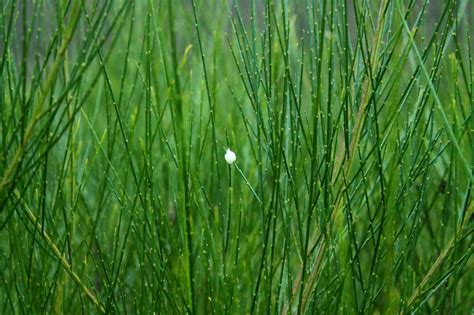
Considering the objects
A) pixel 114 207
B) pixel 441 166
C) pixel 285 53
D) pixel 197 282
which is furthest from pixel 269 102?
pixel 441 166

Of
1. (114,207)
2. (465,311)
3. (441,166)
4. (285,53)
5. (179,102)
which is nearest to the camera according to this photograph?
(179,102)

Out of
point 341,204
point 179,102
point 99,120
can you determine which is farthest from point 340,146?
point 99,120

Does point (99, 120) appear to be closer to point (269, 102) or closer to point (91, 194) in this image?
point (91, 194)

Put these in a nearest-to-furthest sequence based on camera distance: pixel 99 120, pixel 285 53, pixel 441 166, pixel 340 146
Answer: pixel 285 53
pixel 340 146
pixel 441 166
pixel 99 120

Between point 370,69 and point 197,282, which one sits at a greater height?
point 370,69

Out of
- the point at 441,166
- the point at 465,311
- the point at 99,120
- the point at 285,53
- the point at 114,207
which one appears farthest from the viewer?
the point at 99,120

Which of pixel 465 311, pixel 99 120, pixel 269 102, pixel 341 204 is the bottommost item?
pixel 465 311

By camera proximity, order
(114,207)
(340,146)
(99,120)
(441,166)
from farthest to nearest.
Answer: (99,120) → (441,166) → (114,207) → (340,146)

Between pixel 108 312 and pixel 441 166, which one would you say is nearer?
pixel 108 312

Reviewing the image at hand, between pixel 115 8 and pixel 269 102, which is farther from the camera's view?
pixel 115 8

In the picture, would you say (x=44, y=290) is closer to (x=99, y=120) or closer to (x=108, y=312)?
(x=108, y=312)
